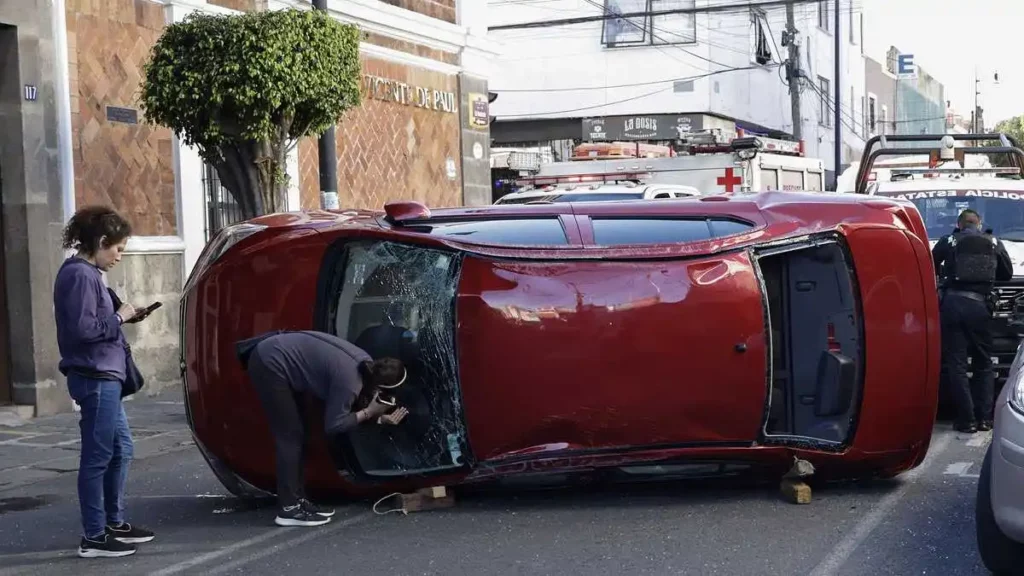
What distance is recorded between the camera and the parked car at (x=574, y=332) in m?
6.94

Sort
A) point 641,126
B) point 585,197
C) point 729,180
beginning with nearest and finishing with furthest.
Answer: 1. point 585,197
2. point 729,180
3. point 641,126

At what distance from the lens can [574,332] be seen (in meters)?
6.90

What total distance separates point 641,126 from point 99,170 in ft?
85.1

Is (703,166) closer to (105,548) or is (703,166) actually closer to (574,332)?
(574,332)

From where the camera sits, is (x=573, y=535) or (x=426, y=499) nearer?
(x=573, y=535)

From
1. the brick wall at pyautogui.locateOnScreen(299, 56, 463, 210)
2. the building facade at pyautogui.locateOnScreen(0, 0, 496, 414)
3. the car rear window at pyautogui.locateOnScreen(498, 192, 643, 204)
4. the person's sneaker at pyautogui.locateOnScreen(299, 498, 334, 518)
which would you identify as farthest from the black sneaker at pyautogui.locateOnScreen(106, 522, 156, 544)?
the brick wall at pyautogui.locateOnScreen(299, 56, 463, 210)

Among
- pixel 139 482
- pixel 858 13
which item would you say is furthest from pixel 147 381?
pixel 858 13

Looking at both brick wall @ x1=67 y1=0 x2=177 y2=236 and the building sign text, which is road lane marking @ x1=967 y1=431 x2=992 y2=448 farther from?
the building sign text

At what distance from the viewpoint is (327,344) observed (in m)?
6.89

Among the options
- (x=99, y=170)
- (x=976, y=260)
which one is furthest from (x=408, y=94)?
(x=976, y=260)

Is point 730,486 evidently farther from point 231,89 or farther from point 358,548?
point 231,89

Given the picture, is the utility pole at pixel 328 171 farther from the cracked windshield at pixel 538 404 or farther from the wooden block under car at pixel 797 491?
the wooden block under car at pixel 797 491

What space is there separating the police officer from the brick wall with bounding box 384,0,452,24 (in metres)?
10.5

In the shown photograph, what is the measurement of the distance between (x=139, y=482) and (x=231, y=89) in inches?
154
